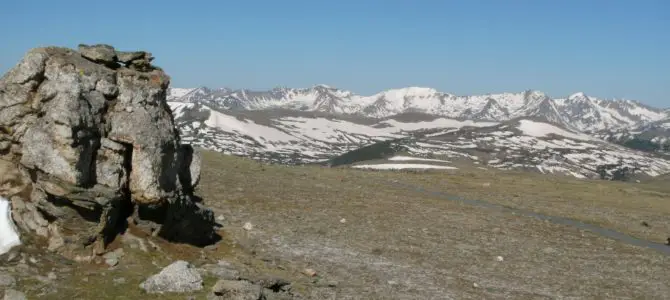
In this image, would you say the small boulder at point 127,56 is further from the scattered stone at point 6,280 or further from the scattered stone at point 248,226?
the scattered stone at point 248,226

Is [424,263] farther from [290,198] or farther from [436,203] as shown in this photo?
[436,203]

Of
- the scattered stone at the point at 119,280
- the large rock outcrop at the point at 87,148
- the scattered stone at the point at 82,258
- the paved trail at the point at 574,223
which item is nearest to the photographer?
the scattered stone at the point at 119,280

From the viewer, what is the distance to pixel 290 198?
55531 millimetres

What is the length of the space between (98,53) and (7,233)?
984cm

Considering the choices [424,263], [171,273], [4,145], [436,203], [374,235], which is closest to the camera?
[171,273]

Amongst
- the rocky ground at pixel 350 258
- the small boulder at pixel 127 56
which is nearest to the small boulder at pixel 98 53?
the small boulder at pixel 127 56

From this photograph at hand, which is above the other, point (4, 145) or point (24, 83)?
point (24, 83)

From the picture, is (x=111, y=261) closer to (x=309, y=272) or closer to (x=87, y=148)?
(x=87, y=148)

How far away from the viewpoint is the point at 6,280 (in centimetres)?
2069

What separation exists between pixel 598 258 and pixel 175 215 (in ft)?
106

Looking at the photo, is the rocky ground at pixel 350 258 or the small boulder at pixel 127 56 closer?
the rocky ground at pixel 350 258

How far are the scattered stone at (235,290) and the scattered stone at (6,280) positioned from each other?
7.28 metres

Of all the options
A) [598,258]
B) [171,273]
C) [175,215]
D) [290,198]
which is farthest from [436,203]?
[171,273]

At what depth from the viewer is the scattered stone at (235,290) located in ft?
72.1
